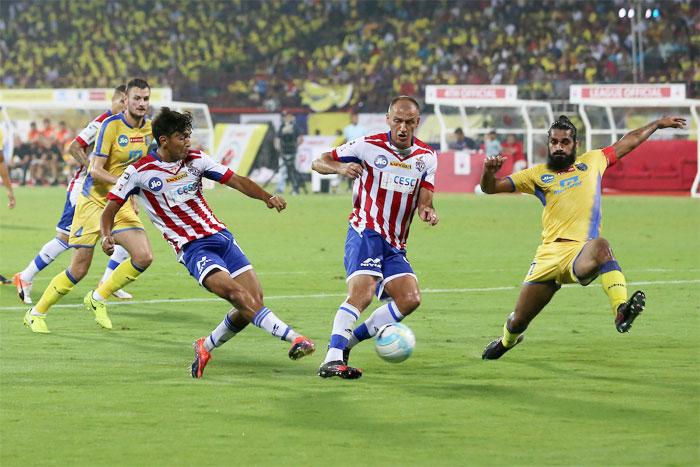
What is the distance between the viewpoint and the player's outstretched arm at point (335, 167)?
877 centimetres

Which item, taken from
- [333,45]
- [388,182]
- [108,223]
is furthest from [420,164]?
[333,45]

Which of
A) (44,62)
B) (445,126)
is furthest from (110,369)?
(44,62)

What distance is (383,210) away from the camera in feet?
29.7

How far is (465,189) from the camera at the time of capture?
36.5m

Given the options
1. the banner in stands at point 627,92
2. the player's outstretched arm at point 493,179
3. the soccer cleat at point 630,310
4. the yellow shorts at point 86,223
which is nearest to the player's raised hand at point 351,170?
the player's outstretched arm at point 493,179

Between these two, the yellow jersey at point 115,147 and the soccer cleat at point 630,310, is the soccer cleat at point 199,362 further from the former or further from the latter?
the yellow jersey at point 115,147

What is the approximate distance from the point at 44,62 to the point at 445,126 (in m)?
21.0

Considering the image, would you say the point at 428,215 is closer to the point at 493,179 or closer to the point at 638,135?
the point at 493,179

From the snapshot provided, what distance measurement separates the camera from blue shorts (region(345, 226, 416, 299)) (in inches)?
351

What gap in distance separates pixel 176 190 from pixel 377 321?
5.69 ft

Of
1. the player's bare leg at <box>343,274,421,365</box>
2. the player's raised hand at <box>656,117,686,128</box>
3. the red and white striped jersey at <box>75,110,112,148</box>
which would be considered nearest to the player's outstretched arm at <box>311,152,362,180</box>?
the player's bare leg at <box>343,274,421,365</box>

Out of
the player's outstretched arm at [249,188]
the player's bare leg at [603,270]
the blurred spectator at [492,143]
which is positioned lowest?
the blurred spectator at [492,143]

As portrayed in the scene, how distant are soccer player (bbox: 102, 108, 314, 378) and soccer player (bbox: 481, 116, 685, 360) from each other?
176 cm

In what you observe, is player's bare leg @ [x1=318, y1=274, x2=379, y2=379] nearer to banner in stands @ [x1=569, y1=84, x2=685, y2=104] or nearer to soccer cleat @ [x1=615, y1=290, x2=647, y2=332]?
soccer cleat @ [x1=615, y1=290, x2=647, y2=332]
